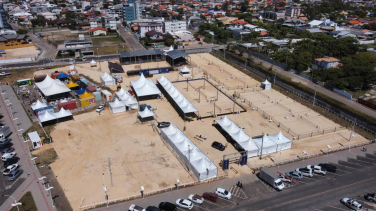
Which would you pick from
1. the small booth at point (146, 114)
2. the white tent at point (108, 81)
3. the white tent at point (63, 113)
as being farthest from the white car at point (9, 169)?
the white tent at point (108, 81)

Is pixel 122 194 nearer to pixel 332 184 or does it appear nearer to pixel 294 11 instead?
pixel 332 184

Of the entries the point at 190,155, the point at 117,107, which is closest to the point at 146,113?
the point at 117,107

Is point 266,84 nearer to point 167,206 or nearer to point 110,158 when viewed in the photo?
point 110,158

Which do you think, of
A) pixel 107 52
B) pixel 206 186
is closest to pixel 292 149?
pixel 206 186

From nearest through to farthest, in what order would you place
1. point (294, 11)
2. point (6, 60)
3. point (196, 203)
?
1. point (196, 203)
2. point (6, 60)
3. point (294, 11)

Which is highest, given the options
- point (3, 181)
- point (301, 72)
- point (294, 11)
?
point (294, 11)
